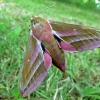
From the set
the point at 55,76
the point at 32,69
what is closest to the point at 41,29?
the point at 32,69

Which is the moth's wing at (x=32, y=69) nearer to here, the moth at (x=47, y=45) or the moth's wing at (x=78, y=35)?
the moth at (x=47, y=45)

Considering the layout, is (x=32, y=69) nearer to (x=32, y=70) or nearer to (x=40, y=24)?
(x=32, y=70)

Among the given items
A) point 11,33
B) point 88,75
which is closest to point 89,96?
point 88,75

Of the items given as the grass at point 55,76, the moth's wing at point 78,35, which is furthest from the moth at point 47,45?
the grass at point 55,76

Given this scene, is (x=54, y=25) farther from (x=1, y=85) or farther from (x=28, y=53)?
(x=1, y=85)

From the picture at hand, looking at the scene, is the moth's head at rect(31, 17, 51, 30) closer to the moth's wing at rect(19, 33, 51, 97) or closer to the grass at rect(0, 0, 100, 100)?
the moth's wing at rect(19, 33, 51, 97)

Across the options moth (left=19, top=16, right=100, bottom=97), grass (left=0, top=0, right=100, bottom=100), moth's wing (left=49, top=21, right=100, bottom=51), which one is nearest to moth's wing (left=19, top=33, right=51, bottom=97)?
moth (left=19, top=16, right=100, bottom=97)
